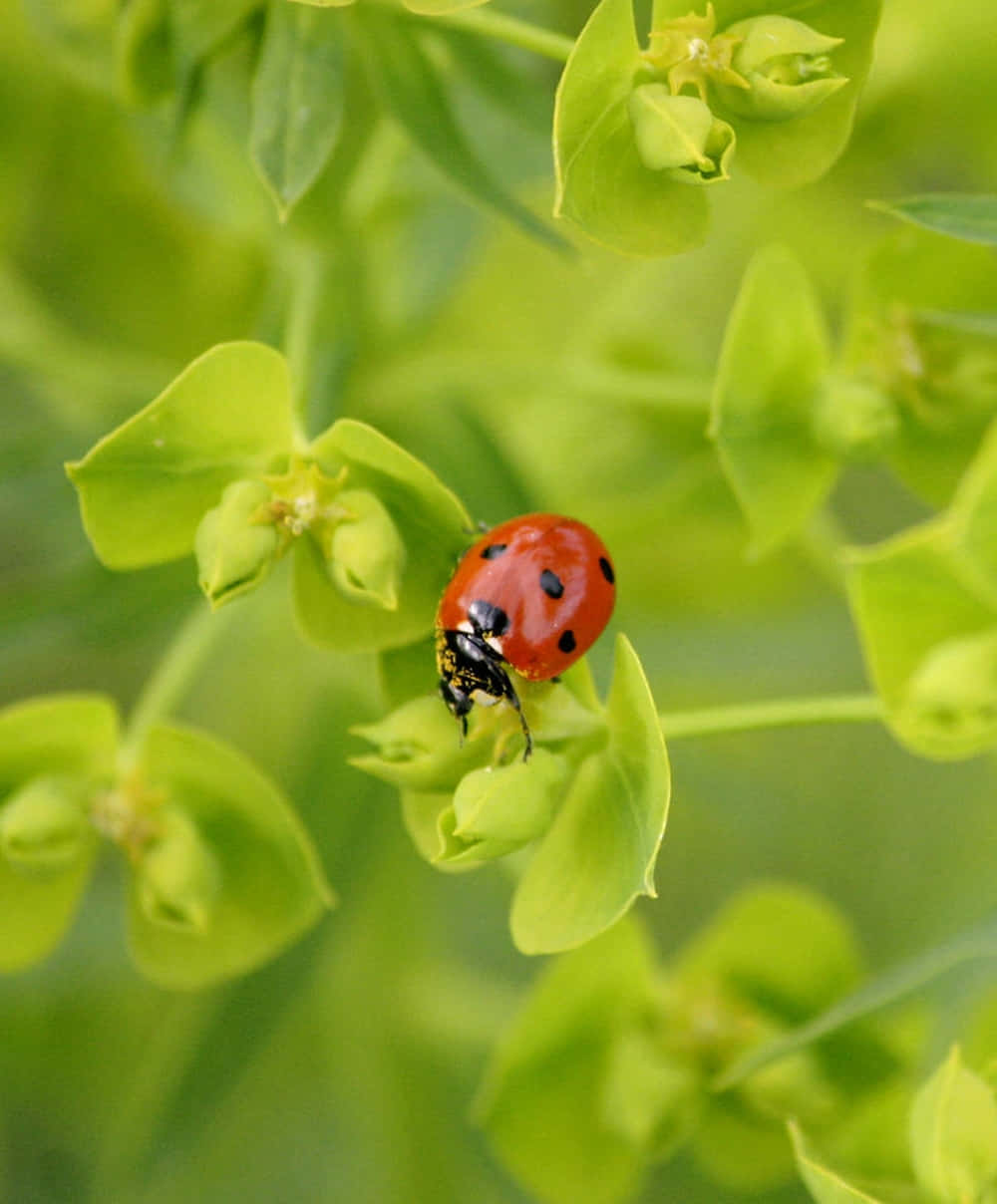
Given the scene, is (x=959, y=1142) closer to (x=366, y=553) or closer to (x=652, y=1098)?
(x=652, y=1098)

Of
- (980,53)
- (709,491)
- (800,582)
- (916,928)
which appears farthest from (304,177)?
(916,928)

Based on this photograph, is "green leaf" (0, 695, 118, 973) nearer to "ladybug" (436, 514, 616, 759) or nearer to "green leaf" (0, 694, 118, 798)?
"green leaf" (0, 694, 118, 798)

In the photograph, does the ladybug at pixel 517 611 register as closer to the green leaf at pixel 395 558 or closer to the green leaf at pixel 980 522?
the green leaf at pixel 395 558

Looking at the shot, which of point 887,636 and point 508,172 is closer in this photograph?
point 887,636

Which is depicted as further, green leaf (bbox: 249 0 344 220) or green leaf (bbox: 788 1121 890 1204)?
green leaf (bbox: 249 0 344 220)

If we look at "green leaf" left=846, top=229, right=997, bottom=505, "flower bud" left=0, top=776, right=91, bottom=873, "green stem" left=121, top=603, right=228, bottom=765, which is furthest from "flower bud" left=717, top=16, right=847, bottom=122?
"flower bud" left=0, top=776, right=91, bottom=873

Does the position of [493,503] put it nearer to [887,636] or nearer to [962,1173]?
[887,636]

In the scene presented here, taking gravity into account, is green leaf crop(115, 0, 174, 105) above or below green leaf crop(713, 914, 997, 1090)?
above
